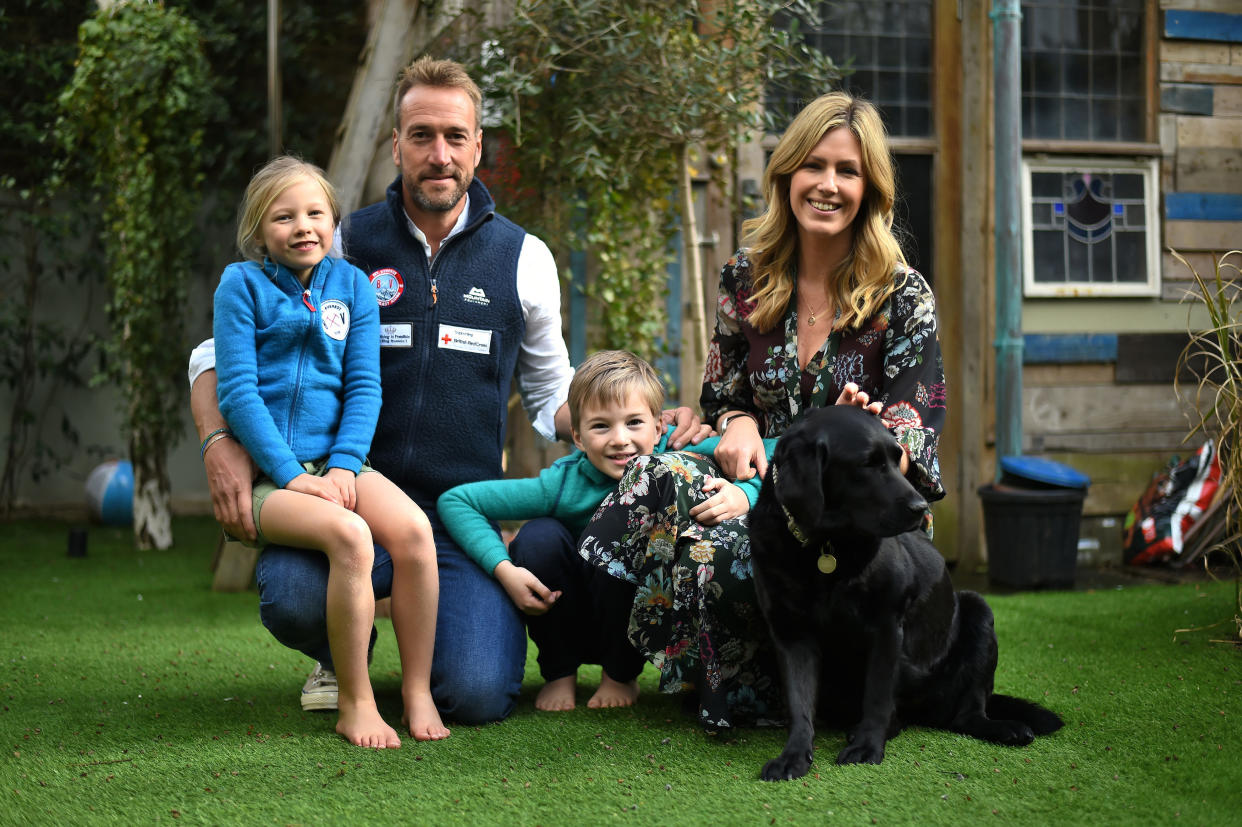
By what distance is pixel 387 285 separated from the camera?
2.78m

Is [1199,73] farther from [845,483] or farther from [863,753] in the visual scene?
[863,753]

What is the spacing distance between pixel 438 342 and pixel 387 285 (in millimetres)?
188

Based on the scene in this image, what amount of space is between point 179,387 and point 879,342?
480 centimetres

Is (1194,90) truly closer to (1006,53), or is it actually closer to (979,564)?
(1006,53)

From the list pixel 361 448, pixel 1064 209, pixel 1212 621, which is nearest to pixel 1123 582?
pixel 1212 621

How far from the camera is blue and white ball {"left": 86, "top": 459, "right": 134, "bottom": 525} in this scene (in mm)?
6410

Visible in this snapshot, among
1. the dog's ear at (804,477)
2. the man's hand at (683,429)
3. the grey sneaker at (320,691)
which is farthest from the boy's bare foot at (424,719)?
the dog's ear at (804,477)

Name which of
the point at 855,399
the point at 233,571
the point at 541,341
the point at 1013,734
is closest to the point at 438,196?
the point at 541,341

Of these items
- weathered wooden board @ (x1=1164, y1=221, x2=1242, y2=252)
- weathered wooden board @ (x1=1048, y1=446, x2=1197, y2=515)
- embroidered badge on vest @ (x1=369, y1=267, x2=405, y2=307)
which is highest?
weathered wooden board @ (x1=1164, y1=221, x2=1242, y2=252)

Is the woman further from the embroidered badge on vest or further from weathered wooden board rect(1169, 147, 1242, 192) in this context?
weathered wooden board rect(1169, 147, 1242, 192)

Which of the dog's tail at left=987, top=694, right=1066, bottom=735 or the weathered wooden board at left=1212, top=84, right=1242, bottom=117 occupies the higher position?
the weathered wooden board at left=1212, top=84, right=1242, bottom=117

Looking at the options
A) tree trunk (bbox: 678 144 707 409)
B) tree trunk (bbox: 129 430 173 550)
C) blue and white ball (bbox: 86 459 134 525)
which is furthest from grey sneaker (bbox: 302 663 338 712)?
blue and white ball (bbox: 86 459 134 525)

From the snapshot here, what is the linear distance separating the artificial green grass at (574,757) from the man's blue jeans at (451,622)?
88mm

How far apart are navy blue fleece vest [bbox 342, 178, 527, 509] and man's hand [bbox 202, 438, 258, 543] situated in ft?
1.26
